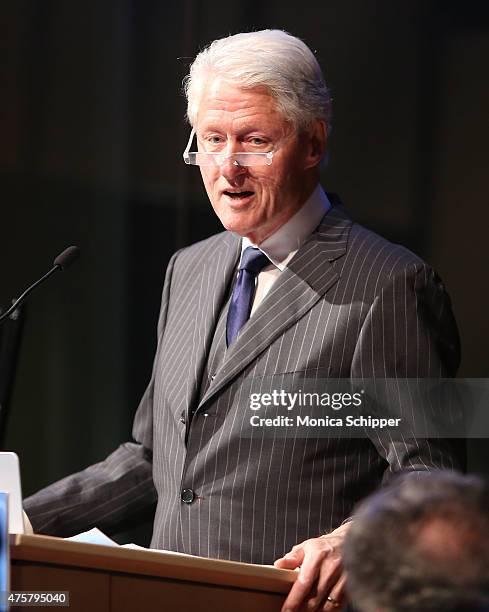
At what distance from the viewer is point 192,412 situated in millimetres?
2289

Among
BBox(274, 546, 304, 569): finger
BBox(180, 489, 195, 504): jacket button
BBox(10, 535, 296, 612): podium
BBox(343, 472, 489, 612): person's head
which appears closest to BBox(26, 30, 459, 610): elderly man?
BBox(180, 489, 195, 504): jacket button

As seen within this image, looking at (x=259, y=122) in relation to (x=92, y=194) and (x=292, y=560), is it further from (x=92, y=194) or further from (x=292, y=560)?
(x=92, y=194)

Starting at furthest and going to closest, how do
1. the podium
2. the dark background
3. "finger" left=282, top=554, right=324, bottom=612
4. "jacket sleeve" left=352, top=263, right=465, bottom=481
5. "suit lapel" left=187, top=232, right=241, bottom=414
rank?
the dark background
"suit lapel" left=187, top=232, right=241, bottom=414
"jacket sleeve" left=352, top=263, right=465, bottom=481
"finger" left=282, top=554, right=324, bottom=612
the podium

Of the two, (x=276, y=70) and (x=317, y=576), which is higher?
(x=276, y=70)

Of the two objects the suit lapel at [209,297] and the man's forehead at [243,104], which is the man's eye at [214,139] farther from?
the suit lapel at [209,297]

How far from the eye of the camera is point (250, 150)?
2340 millimetres

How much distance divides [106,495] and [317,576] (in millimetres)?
726

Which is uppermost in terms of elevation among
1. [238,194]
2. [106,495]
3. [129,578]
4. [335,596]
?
[238,194]

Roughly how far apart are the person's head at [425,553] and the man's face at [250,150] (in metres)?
1.31

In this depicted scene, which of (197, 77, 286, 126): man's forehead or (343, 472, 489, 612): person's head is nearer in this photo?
(343, 472, 489, 612): person's head

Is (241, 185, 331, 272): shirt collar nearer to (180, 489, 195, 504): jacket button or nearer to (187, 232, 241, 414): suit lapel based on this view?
(187, 232, 241, 414): suit lapel

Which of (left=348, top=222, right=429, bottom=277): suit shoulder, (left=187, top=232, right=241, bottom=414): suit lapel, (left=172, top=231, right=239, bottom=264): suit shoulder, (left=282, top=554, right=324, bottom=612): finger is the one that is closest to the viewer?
(left=282, top=554, right=324, bottom=612): finger

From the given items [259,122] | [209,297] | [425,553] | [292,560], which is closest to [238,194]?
[259,122]

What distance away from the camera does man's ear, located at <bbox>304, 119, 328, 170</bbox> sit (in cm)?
239
